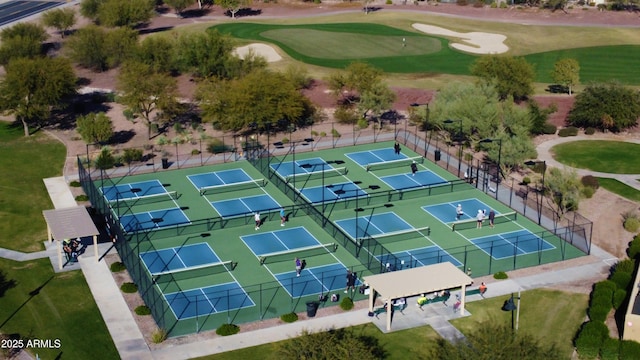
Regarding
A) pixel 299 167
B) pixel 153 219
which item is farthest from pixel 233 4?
pixel 153 219

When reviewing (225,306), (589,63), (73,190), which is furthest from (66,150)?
(589,63)

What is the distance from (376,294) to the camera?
57281 millimetres

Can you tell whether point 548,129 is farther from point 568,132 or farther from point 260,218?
point 260,218

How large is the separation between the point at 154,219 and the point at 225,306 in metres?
15.7

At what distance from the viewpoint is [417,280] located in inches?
2163

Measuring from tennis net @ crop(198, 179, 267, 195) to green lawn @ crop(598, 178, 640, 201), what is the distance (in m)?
28.5

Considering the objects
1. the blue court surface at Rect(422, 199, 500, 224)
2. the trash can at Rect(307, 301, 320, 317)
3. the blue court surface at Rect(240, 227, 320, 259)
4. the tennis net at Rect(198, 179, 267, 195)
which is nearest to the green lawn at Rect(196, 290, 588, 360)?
the trash can at Rect(307, 301, 320, 317)

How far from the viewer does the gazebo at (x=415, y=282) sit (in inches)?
2110

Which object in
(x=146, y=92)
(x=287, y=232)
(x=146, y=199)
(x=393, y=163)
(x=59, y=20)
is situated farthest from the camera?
(x=59, y=20)

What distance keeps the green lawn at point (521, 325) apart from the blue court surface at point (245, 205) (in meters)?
20.8

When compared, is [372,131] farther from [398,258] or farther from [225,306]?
[225,306]

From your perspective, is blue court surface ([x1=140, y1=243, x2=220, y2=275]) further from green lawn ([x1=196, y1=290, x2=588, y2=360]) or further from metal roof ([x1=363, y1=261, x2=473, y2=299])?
metal roof ([x1=363, y1=261, x2=473, y2=299])

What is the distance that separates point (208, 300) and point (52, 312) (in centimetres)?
939

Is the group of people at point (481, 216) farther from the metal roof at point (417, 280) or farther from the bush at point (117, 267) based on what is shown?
the bush at point (117, 267)
